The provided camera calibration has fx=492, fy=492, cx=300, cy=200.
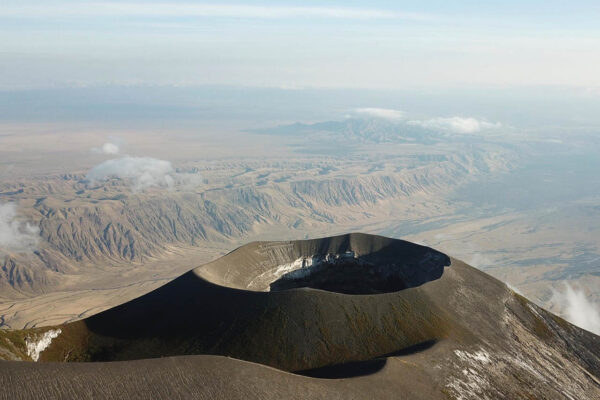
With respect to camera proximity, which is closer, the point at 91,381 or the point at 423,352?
the point at 91,381

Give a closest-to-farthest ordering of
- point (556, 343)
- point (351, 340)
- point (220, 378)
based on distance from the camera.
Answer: point (220, 378) → point (351, 340) → point (556, 343)

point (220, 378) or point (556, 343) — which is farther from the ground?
point (220, 378)

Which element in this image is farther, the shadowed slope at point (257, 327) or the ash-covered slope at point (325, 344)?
the shadowed slope at point (257, 327)

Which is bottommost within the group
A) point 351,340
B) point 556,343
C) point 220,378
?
point 556,343

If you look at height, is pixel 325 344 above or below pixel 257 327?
below

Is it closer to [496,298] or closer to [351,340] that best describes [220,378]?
[351,340]

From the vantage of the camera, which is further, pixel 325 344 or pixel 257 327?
pixel 257 327

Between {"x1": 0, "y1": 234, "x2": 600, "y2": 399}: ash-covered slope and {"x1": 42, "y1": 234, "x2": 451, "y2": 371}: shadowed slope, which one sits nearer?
{"x1": 0, "y1": 234, "x2": 600, "y2": 399}: ash-covered slope

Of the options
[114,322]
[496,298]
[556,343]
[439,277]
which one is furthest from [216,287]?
[556,343]
